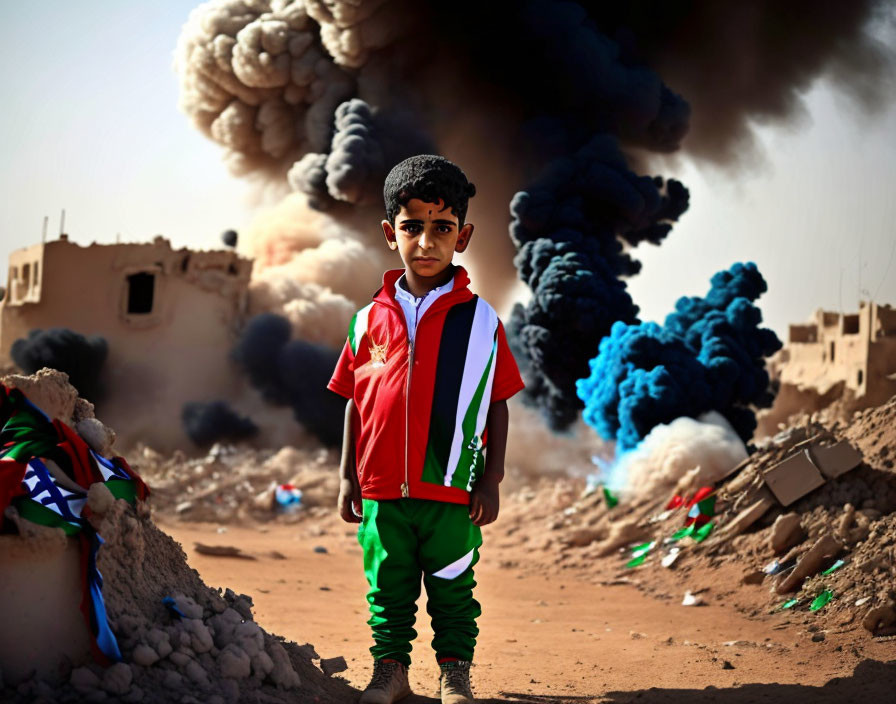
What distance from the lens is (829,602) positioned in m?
6.05

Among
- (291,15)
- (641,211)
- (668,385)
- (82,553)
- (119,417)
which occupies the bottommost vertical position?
(82,553)

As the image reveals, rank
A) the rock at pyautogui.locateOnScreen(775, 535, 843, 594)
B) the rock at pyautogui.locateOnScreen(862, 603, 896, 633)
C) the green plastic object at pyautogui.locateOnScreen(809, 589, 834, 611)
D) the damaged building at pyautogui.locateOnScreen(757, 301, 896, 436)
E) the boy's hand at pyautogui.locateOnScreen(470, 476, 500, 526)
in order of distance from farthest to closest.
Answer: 1. the damaged building at pyautogui.locateOnScreen(757, 301, 896, 436)
2. the rock at pyautogui.locateOnScreen(775, 535, 843, 594)
3. the green plastic object at pyautogui.locateOnScreen(809, 589, 834, 611)
4. the rock at pyautogui.locateOnScreen(862, 603, 896, 633)
5. the boy's hand at pyautogui.locateOnScreen(470, 476, 500, 526)

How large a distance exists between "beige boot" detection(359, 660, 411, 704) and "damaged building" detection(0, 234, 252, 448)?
57.7 ft

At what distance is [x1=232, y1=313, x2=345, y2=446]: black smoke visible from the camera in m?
20.1

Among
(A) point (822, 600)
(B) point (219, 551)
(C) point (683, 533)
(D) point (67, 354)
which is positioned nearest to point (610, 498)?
(C) point (683, 533)

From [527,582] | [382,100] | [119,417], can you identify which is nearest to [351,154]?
[382,100]

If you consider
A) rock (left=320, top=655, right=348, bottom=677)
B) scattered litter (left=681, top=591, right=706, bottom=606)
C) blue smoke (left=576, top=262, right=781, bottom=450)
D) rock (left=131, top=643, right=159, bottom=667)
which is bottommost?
rock (left=320, top=655, right=348, bottom=677)

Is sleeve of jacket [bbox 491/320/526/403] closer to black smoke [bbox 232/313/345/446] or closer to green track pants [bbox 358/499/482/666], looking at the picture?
green track pants [bbox 358/499/482/666]

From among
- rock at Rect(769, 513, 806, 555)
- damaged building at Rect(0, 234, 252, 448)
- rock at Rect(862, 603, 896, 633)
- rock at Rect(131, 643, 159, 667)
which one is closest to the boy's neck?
rock at Rect(131, 643, 159, 667)

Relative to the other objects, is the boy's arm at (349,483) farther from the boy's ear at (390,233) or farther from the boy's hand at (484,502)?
the boy's ear at (390,233)

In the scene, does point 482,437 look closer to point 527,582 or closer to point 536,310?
point 527,582

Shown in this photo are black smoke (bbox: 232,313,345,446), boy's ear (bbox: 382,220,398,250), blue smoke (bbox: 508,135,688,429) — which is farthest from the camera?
black smoke (bbox: 232,313,345,446)

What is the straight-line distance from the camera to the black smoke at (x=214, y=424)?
2012 centimetres

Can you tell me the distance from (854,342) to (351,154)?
11.9m
